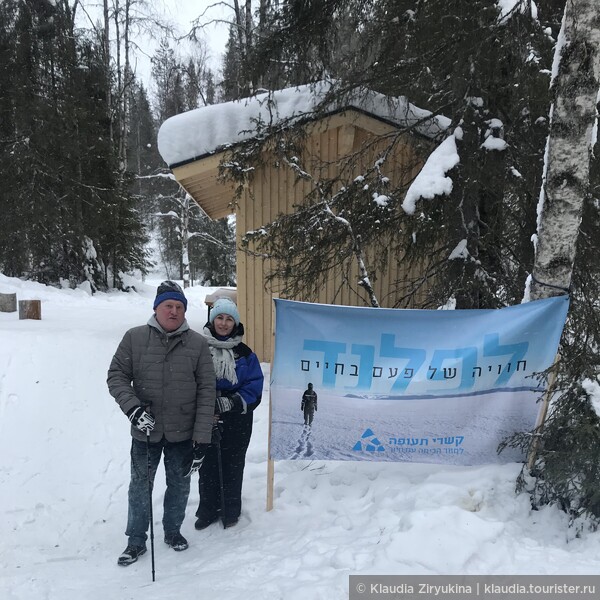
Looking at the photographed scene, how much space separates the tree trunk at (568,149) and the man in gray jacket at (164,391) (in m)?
2.67

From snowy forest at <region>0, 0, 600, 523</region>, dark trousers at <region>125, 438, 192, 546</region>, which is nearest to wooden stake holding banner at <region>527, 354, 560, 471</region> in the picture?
snowy forest at <region>0, 0, 600, 523</region>

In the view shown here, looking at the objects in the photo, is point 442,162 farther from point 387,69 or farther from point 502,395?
point 502,395

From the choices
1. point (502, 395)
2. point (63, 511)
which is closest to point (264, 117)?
point (502, 395)

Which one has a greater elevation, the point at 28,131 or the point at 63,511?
the point at 28,131

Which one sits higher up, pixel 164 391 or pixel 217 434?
pixel 164 391

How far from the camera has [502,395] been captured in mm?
3564

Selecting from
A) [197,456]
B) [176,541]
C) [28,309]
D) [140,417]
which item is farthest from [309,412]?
[28,309]

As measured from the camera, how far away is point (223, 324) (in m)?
3.55

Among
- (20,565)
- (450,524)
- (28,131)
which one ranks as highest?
(28,131)

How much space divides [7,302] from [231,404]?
907cm

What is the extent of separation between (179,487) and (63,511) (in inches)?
58.7

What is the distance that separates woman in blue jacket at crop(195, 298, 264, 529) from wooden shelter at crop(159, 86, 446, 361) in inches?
96.3

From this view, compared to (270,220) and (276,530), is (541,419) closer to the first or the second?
(276,530)

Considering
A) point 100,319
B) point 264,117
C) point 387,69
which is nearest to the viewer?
point 387,69
